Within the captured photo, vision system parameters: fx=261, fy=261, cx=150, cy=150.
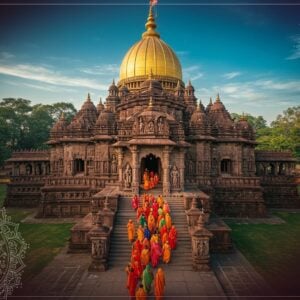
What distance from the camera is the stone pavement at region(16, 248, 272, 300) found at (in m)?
9.85

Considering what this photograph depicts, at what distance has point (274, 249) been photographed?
14594mm

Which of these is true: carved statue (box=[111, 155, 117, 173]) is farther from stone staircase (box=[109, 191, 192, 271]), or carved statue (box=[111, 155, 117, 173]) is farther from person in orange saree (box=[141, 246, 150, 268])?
person in orange saree (box=[141, 246, 150, 268])

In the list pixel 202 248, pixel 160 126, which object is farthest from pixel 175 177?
pixel 202 248

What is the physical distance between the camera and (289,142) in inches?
1617

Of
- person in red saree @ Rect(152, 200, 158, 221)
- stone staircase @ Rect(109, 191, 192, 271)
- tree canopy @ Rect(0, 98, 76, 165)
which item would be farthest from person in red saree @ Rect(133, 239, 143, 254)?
tree canopy @ Rect(0, 98, 76, 165)


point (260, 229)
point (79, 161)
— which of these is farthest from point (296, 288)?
point (79, 161)

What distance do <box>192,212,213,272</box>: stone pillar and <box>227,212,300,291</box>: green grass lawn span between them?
8.40 feet

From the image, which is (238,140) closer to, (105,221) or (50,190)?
(105,221)

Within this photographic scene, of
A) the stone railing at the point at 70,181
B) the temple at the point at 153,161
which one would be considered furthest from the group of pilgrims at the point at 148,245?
the stone railing at the point at 70,181

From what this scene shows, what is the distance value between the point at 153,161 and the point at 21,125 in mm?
34643

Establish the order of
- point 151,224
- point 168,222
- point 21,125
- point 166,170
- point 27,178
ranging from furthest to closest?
1. point 21,125
2. point 27,178
3. point 166,170
4. point 168,222
5. point 151,224

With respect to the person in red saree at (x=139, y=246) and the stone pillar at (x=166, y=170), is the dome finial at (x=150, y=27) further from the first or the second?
the person in red saree at (x=139, y=246)

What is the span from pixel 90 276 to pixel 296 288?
27.9 feet

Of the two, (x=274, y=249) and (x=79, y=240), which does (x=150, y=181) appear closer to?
(x=79, y=240)
